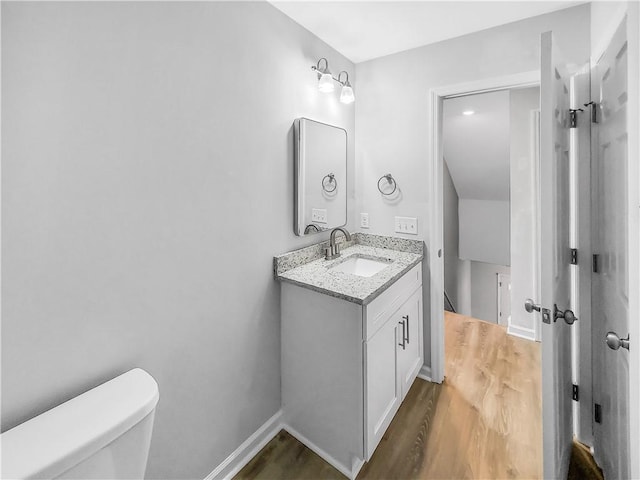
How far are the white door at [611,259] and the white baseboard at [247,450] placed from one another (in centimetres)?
148

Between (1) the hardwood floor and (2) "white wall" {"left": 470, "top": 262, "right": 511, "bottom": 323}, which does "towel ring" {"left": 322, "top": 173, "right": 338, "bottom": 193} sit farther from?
(2) "white wall" {"left": 470, "top": 262, "right": 511, "bottom": 323}

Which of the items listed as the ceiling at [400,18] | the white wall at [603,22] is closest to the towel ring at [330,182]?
the ceiling at [400,18]

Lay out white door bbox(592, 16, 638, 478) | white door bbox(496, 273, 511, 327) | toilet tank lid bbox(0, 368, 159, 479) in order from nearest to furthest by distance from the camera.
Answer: toilet tank lid bbox(0, 368, 159, 479) → white door bbox(592, 16, 638, 478) → white door bbox(496, 273, 511, 327)

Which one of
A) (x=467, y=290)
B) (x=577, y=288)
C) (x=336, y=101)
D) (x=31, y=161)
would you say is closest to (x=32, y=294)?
(x=31, y=161)

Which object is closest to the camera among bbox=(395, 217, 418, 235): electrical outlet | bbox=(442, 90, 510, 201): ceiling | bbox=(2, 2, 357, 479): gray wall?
bbox=(2, 2, 357, 479): gray wall

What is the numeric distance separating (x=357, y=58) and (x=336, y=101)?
421mm

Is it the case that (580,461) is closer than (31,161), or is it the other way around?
(31,161)

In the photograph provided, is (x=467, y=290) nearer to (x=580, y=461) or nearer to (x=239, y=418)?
(x=580, y=461)

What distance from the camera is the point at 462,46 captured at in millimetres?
1961

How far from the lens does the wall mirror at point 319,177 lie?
5.93ft

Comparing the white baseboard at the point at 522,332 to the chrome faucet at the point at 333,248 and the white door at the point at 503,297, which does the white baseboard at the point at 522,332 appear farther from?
the chrome faucet at the point at 333,248

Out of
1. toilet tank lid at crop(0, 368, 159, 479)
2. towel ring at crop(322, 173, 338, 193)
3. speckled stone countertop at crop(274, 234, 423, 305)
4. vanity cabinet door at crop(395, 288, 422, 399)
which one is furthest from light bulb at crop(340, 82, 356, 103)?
toilet tank lid at crop(0, 368, 159, 479)

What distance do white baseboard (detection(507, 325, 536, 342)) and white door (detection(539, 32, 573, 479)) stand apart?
1503mm

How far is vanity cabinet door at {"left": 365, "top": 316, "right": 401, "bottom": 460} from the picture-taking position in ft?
4.90
